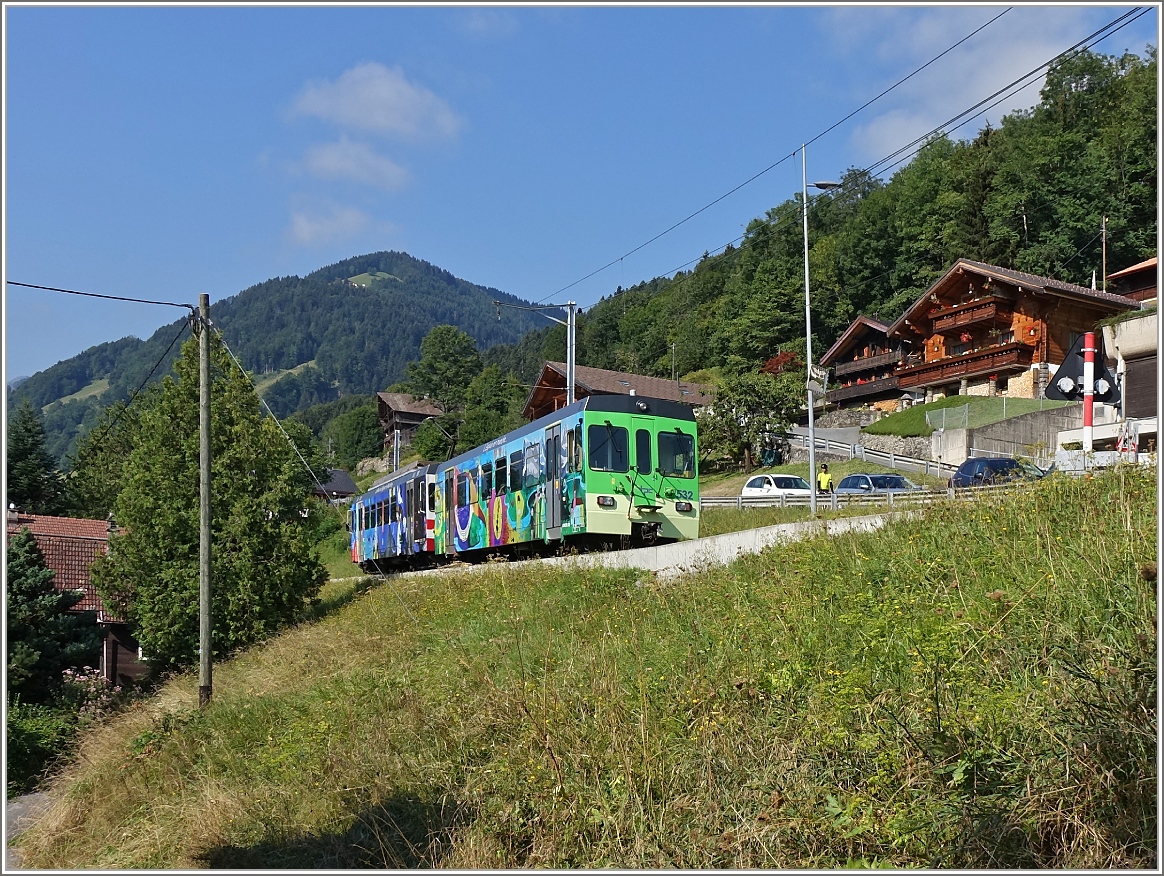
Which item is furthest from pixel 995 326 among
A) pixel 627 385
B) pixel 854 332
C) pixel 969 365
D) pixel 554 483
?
pixel 554 483

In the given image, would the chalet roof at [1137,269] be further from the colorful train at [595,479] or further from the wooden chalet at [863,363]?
the colorful train at [595,479]

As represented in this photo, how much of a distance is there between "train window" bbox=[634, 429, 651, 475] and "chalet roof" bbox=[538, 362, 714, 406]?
1369 inches

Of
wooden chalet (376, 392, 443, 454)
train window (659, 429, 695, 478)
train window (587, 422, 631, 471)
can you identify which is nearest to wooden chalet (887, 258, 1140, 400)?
train window (659, 429, 695, 478)

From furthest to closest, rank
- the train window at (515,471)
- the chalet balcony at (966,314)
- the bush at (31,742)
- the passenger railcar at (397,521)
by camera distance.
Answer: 1. the chalet balcony at (966,314)
2. the passenger railcar at (397,521)
3. the bush at (31,742)
4. the train window at (515,471)

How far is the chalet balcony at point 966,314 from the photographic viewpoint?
51.4 m

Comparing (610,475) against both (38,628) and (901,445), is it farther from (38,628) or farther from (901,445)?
(901,445)

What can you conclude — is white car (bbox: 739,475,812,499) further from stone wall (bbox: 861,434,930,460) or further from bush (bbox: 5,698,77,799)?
bush (bbox: 5,698,77,799)

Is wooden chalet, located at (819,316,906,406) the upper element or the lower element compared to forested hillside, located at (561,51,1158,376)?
lower

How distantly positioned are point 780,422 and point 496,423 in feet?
109

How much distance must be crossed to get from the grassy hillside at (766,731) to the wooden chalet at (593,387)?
139 ft

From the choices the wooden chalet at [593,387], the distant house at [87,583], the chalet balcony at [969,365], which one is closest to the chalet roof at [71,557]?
the distant house at [87,583]

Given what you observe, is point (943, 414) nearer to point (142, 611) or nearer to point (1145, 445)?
point (1145, 445)

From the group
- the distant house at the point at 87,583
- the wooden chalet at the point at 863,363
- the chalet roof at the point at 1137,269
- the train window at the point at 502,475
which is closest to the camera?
the train window at the point at 502,475

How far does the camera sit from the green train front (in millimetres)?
18500
